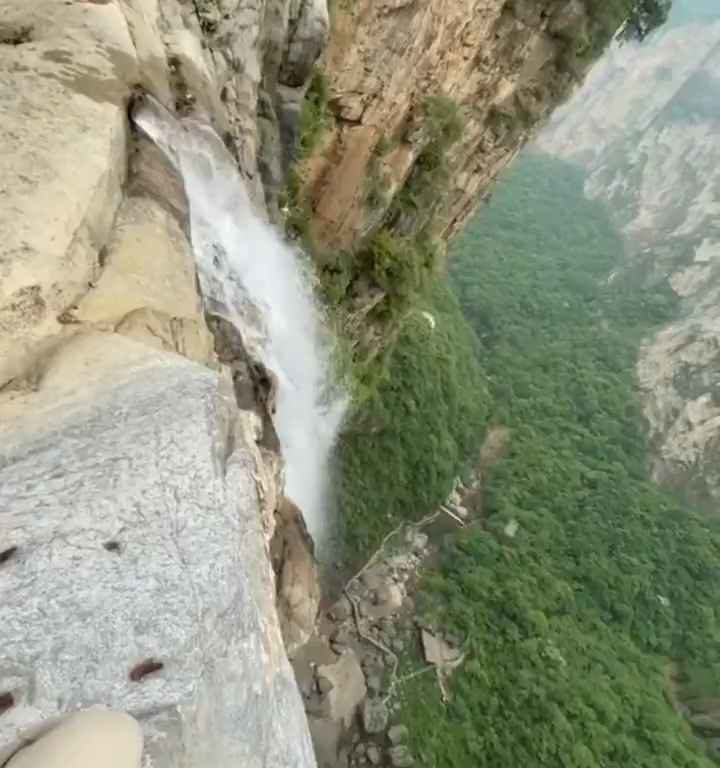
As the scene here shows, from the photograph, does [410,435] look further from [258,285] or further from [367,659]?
[258,285]

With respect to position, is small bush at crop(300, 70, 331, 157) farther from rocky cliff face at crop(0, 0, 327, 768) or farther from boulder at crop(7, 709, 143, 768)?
boulder at crop(7, 709, 143, 768)

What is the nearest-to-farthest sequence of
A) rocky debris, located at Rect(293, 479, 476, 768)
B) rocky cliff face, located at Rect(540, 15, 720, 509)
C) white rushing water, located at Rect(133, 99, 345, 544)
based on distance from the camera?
white rushing water, located at Rect(133, 99, 345, 544) → rocky debris, located at Rect(293, 479, 476, 768) → rocky cliff face, located at Rect(540, 15, 720, 509)

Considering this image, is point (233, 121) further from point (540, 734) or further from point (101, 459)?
point (540, 734)

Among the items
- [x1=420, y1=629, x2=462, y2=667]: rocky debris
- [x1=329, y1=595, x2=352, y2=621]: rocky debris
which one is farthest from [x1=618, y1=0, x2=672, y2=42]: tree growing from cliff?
[x1=420, y1=629, x2=462, y2=667]: rocky debris

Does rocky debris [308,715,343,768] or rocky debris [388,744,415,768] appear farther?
rocky debris [388,744,415,768]

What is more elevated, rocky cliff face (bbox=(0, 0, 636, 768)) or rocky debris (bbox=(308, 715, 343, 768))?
rocky cliff face (bbox=(0, 0, 636, 768))

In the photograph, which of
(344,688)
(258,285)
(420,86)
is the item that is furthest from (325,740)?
(420,86)

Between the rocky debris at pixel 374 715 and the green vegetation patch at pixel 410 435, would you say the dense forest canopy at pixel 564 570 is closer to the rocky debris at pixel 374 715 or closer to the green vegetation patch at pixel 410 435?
the rocky debris at pixel 374 715

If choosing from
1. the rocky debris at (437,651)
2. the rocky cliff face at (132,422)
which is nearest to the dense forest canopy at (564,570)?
the rocky debris at (437,651)
